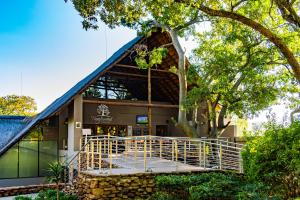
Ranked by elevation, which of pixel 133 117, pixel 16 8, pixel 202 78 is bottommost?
pixel 133 117

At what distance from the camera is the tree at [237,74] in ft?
48.8

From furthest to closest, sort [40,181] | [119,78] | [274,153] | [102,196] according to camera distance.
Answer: [119,78] < [40,181] < [102,196] < [274,153]

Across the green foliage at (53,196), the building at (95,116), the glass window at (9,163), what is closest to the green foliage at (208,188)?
the green foliage at (53,196)

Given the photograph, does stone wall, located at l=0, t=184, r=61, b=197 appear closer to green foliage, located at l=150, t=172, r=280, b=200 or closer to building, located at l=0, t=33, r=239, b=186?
building, located at l=0, t=33, r=239, b=186

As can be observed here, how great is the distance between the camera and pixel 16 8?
53.3 feet

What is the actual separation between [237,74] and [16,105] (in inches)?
1250

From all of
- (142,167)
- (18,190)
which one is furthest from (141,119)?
(142,167)

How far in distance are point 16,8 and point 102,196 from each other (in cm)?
1070

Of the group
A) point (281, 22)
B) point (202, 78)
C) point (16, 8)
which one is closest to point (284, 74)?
point (281, 22)

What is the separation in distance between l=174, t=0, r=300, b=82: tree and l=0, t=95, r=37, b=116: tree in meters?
31.8

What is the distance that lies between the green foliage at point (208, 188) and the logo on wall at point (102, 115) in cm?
1091

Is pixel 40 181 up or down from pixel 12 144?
down

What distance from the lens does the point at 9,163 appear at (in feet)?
57.9

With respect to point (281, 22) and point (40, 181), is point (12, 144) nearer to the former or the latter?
point (40, 181)
